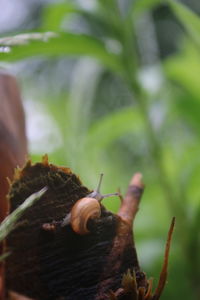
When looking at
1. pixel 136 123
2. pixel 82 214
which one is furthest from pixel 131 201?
pixel 136 123

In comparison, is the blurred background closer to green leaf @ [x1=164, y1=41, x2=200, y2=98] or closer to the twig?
green leaf @ [x1=164, y1=41, x2=200, y2=98]

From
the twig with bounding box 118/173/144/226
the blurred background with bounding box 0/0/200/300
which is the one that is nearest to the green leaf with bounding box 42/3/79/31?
the blurred background with bounding box 0/0/200/300

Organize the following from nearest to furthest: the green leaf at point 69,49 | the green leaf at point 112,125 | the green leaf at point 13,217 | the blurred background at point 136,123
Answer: the green leaf at point 13,217 < the green leaf at point 69,49 < the blurred background at point 136,123 < the green leaf at point 112,125

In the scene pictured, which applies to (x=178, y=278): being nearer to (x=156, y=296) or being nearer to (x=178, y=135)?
(x=156, y=296)

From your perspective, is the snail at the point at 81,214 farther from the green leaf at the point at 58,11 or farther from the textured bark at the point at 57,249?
the green leaf at the point at 58,11

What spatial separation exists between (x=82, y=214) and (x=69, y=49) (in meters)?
0.31

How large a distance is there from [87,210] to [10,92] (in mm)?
134

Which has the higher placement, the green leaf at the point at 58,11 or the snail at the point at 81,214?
the green leaf at the point at 58,11

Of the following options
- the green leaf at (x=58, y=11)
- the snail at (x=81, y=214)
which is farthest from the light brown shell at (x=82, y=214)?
the green leaf at (x=58, y=11)

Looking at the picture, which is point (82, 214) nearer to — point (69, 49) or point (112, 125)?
point (69, 49)

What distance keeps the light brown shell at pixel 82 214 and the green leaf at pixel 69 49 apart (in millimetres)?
194

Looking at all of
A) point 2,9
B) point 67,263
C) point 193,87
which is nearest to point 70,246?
point 67,263

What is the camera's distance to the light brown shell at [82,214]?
7.6 inches

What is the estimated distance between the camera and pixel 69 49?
0.47 metres
